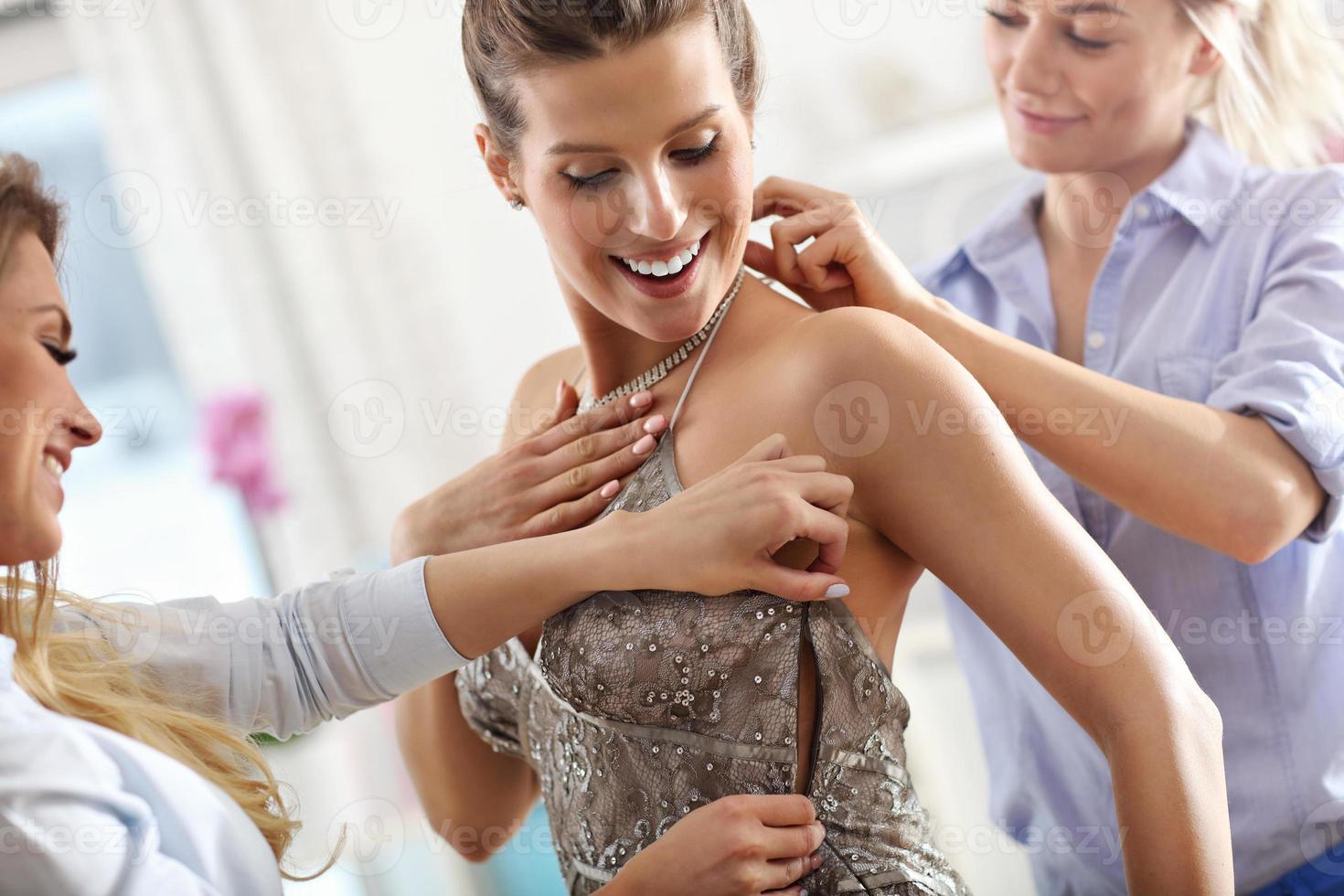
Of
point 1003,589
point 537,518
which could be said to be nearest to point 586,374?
point 537,518

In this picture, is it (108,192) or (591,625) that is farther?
(108,192)

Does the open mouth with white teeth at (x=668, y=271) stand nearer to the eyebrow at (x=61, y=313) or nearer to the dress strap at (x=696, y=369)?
the dress strap at (x=696, y=369)

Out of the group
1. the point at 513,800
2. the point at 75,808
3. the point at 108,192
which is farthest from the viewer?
the point at 108,192

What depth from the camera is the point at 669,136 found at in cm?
110

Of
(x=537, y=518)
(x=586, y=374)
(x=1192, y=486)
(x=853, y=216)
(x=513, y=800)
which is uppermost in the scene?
(x=853, y=216)

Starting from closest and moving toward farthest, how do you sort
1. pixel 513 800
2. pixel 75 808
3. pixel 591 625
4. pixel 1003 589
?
pixel 75 808, pixel 1003 589, pixel 591 625, pixel 513 800

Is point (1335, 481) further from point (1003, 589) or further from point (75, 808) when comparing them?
point (75, 808)

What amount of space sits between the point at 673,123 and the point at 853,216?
298mm

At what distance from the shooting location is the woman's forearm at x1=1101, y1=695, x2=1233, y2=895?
3.22 ft

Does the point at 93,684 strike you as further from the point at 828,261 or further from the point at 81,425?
the point at 828,261

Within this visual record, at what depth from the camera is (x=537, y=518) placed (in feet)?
4.19

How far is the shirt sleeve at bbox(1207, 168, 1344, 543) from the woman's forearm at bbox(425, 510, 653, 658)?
0.70m

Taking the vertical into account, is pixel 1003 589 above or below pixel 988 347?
below

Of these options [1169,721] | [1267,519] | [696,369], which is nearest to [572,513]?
[696,369]
